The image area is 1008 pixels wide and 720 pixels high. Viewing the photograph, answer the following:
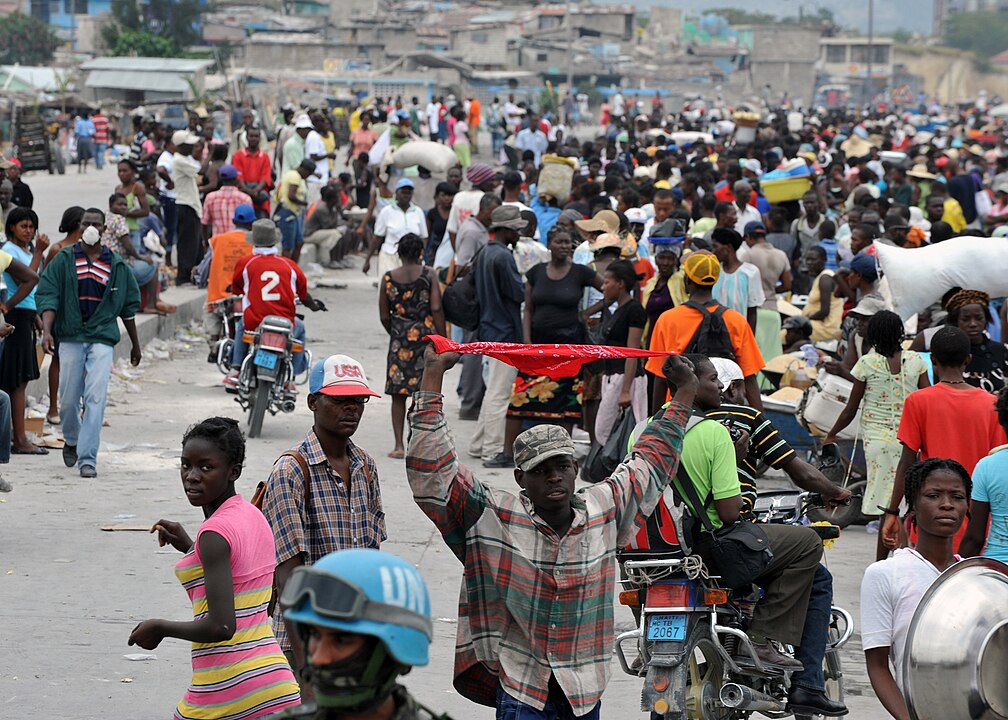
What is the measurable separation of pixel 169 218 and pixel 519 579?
1529cm

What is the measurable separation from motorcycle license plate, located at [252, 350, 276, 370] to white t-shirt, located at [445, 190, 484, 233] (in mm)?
3320

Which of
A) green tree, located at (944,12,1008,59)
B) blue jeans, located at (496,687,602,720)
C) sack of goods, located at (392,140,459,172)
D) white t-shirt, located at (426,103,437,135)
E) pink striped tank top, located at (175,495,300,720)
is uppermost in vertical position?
green tree, located at (944,12,1008,59)

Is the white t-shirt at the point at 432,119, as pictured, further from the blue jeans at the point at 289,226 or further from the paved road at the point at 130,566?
the paved road at the point at 130,566

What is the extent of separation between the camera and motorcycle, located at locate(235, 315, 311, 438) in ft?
36.6

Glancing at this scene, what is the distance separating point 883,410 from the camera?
807 cm

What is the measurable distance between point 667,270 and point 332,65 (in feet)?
240

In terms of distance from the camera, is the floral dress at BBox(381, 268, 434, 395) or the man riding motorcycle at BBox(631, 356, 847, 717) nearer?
the man riding motorcycle at BBox(631, 356, 847, 717)


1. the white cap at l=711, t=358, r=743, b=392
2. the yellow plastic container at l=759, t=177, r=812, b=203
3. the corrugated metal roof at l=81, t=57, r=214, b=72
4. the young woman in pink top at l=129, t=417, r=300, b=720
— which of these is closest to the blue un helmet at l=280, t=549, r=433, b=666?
the young woman in pink top at l=129, t=417, r=300, b=720

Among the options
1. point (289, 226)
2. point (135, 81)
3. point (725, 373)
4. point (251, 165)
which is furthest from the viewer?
point (135, 81)

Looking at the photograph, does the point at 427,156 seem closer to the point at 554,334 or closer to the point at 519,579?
the point at 554,334

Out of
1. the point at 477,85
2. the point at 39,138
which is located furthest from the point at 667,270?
the point at 477,85

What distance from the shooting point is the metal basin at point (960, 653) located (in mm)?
3729

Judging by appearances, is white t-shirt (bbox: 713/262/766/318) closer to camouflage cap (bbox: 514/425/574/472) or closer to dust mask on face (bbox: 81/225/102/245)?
dust mask on face (bbox: 81/225/102/245)

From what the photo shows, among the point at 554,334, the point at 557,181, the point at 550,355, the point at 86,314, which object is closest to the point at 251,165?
the point at 557,181
